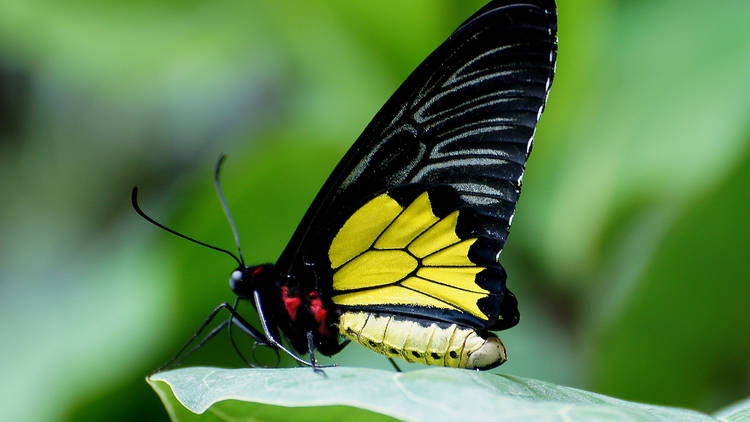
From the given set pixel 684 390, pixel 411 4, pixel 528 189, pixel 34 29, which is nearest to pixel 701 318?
pixel 684 390

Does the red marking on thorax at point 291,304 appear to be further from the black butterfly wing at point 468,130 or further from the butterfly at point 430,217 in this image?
the black butterfly wing at point 468,130

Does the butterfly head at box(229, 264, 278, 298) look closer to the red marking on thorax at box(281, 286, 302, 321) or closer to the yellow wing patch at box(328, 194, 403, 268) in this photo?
the red marking on thorax at box(281, 286, 302, 321)

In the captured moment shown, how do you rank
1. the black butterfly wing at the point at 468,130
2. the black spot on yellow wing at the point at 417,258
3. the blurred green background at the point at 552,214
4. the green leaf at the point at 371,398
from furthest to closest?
1. the blurred green background at the point at 552,214
2. the black spot on yellow wing at the point at 417,258
3. the black butterfly wing at the point at 468,130
4. the green leaf at the point at 371,398

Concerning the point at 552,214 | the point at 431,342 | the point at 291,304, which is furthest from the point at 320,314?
the point at 552,214

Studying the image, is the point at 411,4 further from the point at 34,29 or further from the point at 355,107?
the point at 34,29

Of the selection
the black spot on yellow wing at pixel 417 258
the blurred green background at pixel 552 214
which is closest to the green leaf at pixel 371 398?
the black spot on yellow wing at pixel 417 258

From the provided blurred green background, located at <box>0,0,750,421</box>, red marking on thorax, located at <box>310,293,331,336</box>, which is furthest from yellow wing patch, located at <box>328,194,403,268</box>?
blurred green background, located at <box>0,0,750,421</box>

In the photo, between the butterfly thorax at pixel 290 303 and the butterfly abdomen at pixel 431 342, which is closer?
the butterfly abdomen at pixel 431 342

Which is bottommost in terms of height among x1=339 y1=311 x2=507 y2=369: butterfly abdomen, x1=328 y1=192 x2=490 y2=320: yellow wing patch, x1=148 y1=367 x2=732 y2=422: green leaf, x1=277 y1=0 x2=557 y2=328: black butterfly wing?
x1=339 y1=311 x2=507 y2=369: butterfly abdomen
